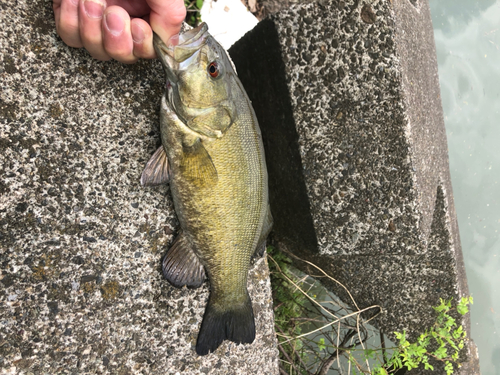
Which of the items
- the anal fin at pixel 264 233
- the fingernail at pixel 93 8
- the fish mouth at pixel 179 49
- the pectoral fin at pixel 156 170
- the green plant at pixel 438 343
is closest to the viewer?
the fingernail at pixel 93 8

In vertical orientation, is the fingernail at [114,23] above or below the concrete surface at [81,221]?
above

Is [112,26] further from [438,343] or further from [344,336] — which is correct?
[344,336]

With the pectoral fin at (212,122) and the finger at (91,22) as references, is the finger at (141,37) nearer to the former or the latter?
the finger at (91,22)

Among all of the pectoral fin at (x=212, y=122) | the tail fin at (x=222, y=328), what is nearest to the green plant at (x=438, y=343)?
the tail fin at (x=222, y=328)

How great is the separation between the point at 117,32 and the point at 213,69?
46 cm

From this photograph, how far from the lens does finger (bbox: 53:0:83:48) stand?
1467 millimetres

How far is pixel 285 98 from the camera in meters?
2.13

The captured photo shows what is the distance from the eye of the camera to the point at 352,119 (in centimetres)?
195

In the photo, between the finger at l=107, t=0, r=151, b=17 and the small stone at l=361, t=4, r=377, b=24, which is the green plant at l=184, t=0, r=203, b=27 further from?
the small stone at l=361, t=4, r=377, b=24

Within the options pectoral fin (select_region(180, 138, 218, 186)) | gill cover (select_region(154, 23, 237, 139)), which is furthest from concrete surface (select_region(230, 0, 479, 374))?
pectoral fin (select_region(180, 138, 218, 186))

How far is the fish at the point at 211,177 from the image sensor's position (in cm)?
165

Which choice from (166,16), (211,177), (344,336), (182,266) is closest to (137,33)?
(166,16)

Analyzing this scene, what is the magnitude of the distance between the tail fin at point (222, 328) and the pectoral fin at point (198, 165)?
69cm

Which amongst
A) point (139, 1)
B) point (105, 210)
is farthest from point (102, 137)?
point (139, 1)
